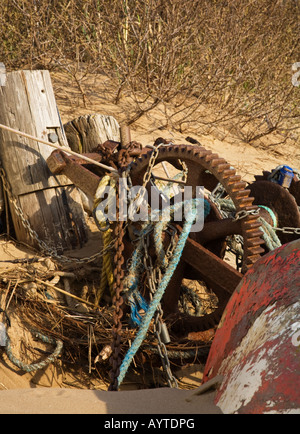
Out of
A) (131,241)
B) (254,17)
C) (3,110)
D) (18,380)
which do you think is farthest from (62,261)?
(254,17)

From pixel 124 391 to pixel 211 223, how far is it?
4.86ft

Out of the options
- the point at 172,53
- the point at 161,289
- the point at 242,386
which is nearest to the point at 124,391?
the point at 242,386

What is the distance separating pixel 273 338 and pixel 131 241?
1929 millimetres

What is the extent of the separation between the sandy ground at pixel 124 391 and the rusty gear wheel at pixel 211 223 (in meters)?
0.51

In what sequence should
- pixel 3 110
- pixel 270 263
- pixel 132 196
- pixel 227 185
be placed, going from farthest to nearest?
1. pixel 3 110
2. pixel 132 196
3. pixel 227 185
4. pixel 270 263

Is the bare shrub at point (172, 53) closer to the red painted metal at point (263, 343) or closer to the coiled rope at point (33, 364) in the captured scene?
the coiled rope at point (33, 364)

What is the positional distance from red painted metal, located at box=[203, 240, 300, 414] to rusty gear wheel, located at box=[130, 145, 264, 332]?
77cm

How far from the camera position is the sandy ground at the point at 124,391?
194cm

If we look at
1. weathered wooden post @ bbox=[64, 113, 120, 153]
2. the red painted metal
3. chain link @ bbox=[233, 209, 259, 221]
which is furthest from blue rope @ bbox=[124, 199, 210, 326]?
weathered wooden post @ bbox=[64, 113, 120, 153]

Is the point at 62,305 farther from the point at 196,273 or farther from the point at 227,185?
the point at 227,185

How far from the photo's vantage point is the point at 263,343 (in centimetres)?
190

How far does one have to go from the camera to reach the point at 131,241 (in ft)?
12.1

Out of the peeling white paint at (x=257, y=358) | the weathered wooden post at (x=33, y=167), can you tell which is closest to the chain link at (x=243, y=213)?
the peeling white paint at (x=257, y=358)

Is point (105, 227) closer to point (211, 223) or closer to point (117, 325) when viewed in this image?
point (211, 223)
